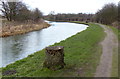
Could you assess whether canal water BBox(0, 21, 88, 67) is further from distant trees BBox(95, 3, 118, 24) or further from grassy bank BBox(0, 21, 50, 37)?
distant trees BBox(95, 3, 118, 24)

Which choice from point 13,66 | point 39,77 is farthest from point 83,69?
point 13,66

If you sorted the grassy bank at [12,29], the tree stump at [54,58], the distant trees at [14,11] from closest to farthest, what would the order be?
1. the tree stump at [54,58]
2. the grassy bank at [12,29]
3. the distant trees at [14,11]

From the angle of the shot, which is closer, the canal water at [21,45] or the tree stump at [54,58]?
the tree stump at [54,58]

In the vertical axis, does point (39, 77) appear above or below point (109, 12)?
below

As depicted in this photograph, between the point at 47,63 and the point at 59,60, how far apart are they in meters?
0.50

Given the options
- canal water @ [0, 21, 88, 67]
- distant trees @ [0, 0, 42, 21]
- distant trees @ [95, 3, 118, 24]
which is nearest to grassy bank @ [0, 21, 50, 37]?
canal water @ [0, 21, 88, 67]

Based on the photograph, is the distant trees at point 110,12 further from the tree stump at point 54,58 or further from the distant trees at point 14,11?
the tree stump at point 54,58

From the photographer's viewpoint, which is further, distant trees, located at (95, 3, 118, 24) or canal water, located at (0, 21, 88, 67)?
distant trees, located at (95, 3, 118, 24)

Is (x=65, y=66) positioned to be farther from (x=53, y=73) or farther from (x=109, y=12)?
(x=109, y=12)

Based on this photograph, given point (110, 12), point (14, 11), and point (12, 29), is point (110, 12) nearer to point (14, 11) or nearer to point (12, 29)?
point (12, 29)

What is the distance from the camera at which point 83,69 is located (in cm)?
592

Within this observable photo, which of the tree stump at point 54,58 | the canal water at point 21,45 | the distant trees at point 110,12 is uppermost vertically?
the distant trees at point 110,12

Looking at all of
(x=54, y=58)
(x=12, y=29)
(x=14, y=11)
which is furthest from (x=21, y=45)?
(x=14, y=11)


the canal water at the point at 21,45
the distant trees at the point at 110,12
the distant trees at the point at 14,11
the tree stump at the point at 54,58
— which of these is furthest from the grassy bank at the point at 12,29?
the tree stump at the point at 54,58
